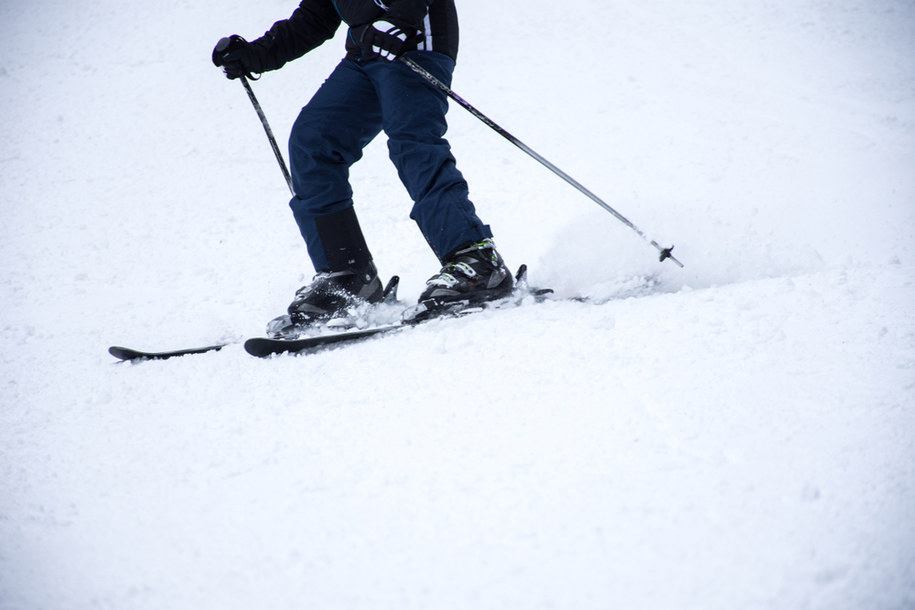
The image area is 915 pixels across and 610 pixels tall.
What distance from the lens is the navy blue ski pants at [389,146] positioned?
7.91 ft

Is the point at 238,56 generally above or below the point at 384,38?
above

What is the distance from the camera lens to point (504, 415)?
1.60 metres

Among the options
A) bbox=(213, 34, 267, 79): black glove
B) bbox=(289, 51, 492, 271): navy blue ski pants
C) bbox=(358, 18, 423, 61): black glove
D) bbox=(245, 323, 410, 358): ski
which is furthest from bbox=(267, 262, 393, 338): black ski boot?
bbox=(213, 34, 267, 79): black glove

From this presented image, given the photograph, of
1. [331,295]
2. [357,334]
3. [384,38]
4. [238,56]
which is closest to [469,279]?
[357,334]

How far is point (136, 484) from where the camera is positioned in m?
1.52

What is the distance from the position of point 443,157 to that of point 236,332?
4.50ft

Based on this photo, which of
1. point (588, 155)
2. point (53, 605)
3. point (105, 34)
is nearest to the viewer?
point (53, 605)

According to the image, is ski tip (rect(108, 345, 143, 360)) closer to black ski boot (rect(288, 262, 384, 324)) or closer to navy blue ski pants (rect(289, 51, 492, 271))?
black ski boot (rect(288, 262, 384, 324))

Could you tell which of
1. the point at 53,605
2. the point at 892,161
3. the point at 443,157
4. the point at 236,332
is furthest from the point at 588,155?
the point at 53,605

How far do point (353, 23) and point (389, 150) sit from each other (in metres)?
0.60

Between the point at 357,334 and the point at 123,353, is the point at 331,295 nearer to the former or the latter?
the point at 357,334

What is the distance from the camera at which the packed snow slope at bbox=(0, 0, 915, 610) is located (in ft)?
3.73

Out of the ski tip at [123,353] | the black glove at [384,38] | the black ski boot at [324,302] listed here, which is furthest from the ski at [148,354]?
the black glove at [384,38]

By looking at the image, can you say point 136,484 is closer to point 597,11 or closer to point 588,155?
point 588,155
